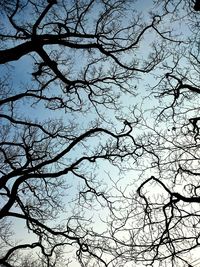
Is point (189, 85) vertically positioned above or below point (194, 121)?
above

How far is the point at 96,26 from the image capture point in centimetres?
1020

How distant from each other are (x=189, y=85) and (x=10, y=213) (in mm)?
6614

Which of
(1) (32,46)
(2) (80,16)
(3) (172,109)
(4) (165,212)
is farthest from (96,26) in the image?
(4) (165,212)

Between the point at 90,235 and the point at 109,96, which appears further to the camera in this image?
the point at 109,96

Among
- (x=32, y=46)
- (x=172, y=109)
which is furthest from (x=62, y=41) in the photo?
(x=172, y=109)

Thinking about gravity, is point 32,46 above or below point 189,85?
above

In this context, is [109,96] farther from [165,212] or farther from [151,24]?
[165,212]

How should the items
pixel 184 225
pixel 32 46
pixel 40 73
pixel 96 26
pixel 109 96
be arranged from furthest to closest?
1. pixel 109 96
2. pixel 40 73
3. pixel 96 26
4. pixel 32 46
5. pixel 184 225

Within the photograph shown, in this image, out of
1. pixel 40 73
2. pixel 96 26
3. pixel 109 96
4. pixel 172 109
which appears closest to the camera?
pixel 172 109

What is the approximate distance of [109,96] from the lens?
1173 cm

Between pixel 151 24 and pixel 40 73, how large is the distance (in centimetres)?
370

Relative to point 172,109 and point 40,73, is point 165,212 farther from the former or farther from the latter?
point 40,73

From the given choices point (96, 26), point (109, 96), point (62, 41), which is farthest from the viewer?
point (109, 96)

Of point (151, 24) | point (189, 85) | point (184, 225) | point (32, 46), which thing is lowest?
point (184, 225)
